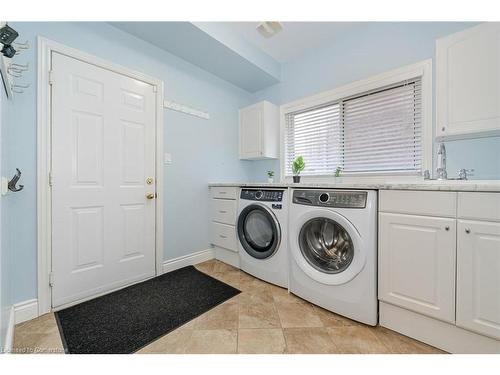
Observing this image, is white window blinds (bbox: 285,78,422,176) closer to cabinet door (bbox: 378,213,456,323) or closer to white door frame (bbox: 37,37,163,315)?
cabinet door (bbox: 378,213,456,323)

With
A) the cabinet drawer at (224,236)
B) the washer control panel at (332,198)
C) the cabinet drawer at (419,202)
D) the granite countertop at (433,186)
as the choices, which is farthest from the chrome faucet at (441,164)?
the cabinet drawer at (224,236)

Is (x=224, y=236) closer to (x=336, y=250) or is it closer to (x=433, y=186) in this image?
(x=336, y=250)

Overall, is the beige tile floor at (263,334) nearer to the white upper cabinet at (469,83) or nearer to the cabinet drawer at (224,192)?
the cabinet drawer at (224,192)

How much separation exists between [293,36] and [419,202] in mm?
2094

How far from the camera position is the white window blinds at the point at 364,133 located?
1812 mm

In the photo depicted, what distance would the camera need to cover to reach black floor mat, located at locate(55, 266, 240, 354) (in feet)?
3.83

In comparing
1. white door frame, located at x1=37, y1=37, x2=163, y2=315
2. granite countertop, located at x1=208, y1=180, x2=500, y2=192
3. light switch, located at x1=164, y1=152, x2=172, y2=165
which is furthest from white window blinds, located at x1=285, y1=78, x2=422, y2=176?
white door frame, located at x1=37, y1=37, x2=163, y2=315

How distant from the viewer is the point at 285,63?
8.71 ft

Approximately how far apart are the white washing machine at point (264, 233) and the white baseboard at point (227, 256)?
11 centimetres

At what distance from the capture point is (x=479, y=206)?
3.22 feet

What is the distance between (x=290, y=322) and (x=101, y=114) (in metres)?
2.20

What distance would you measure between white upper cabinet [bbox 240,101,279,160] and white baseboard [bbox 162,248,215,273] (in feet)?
4.55

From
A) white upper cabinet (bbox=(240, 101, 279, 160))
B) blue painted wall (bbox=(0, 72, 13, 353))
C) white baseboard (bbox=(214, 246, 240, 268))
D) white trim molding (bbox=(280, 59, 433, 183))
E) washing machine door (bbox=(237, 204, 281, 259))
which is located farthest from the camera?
white upper cabinet (bbox=(240, 101, 279, 160))

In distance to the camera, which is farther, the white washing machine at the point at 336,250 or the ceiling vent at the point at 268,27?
the ceiling vent at the point at 268,27
